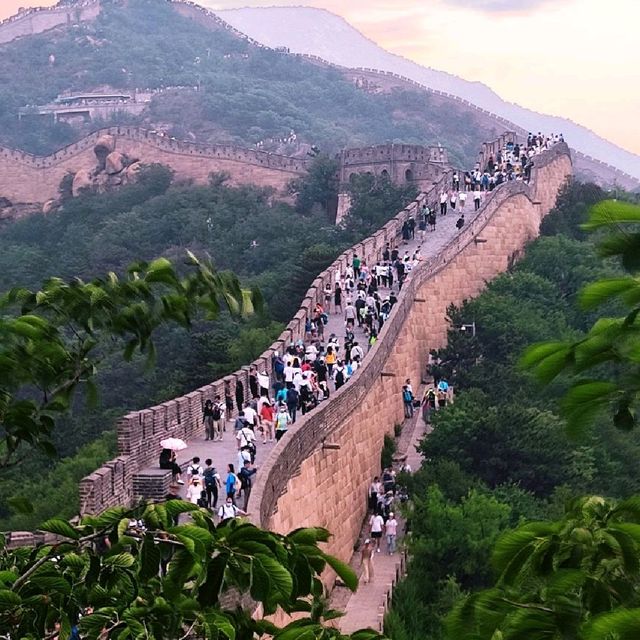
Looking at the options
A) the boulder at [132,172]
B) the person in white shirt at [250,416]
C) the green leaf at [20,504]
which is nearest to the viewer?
the green leaf at [20,504]

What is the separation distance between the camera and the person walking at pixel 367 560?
58.9 ft

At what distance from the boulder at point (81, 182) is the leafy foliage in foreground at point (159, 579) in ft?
158

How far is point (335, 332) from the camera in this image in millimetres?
23953

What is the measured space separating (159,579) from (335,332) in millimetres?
17731

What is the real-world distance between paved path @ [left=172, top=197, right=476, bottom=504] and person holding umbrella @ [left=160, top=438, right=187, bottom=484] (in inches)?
10.5

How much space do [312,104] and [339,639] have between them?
86193mm

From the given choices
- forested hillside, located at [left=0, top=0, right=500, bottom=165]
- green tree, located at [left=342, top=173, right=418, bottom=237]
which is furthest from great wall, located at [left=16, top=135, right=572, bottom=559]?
forested hillside, located at [left=0, top=0, right=500, bottom=165]

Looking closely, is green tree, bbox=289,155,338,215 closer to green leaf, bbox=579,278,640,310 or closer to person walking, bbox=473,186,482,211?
person walking, bbox=473,186,482,211

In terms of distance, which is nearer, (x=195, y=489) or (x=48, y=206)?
(x=195, y=489)

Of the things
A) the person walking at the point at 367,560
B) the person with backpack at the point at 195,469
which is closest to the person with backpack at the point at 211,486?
the person with backpack at the point at 195,469

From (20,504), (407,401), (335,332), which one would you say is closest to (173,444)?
(335,332)

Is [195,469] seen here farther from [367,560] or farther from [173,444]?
[367,560]

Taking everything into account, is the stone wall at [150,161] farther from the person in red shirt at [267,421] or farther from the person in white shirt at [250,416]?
the person in white shirt at [250,416]

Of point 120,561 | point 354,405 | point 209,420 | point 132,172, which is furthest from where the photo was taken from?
point 132,172
